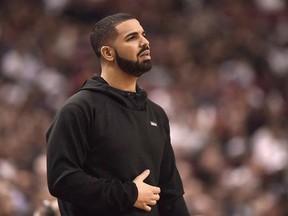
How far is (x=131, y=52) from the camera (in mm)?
3332

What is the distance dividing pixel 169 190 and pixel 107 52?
0.62m

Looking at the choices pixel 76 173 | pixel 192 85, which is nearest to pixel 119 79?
pixel 76 173

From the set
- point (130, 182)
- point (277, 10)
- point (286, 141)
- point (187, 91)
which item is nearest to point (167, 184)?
point (130, 182)

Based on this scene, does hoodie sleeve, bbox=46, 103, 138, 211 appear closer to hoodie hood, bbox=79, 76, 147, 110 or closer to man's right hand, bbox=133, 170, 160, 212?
man's right hand, bbox=133, 170, 160, 212

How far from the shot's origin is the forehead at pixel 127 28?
3342 mm

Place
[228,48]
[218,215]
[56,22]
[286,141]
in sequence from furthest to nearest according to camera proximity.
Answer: [56,22] < [228,48] < [286,141] < [218,215]

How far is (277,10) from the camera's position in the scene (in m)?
10.3

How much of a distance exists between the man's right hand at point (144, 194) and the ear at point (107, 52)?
0.46 m

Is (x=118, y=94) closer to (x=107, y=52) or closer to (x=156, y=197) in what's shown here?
(x=107, y=52)

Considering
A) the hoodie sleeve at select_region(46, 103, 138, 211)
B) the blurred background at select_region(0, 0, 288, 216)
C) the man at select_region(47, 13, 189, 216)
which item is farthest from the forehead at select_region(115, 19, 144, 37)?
the blurred background at select_region(0, 0, 288, 216)

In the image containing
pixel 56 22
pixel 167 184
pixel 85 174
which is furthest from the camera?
pixel 56 22

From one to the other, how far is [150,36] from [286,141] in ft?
8.60

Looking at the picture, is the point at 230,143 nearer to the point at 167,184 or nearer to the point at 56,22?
the point at 56,22

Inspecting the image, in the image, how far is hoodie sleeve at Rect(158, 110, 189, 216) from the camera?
3.54 m
